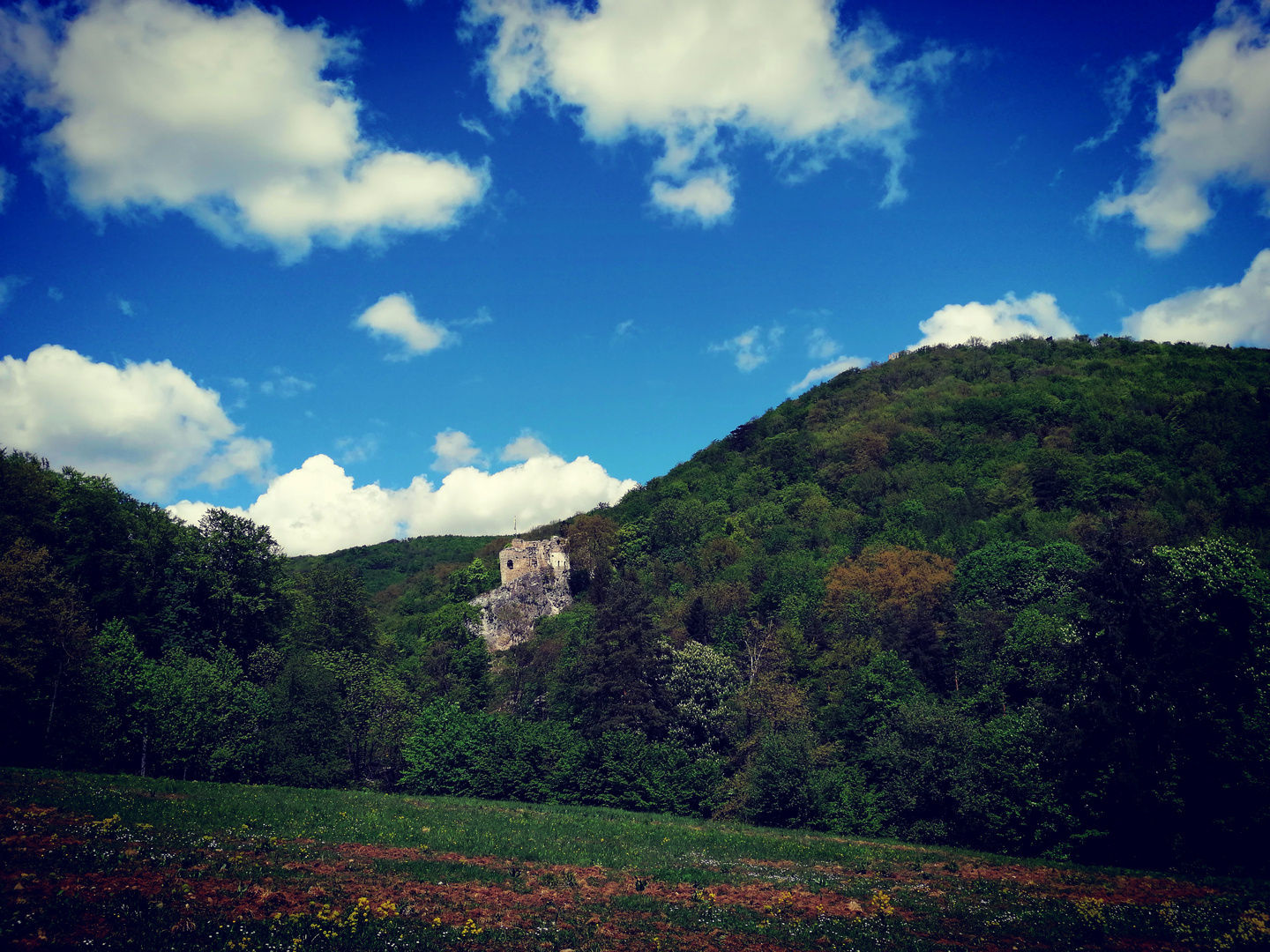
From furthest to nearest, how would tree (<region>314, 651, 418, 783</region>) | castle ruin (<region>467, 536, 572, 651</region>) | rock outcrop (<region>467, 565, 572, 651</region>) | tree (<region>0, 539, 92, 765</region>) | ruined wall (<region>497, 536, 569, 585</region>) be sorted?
1. ruined wall (<region>497, 536, 569, 585</region>)
2. castle ruin (<region>467, 536, 572, 651</region>)
3. rock outcrop (<region>467, 565, 572, 651</region>)
4. tree (<region>314, 651, 418, 783</region>)
5. tree (<region>0, 539, 92, 765</region>)

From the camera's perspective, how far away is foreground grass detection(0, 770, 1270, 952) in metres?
13.2

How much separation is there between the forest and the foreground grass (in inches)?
318

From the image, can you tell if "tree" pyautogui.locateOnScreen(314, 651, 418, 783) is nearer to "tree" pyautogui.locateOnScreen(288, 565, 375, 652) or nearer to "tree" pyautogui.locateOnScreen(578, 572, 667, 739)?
"tree" pyautogui.locateOnScreen(288, 565, 375, 652)

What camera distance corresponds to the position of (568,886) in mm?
20000

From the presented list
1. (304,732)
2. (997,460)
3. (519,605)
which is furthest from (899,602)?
(519,605)

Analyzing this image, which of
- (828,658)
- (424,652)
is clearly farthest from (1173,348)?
(424,652)

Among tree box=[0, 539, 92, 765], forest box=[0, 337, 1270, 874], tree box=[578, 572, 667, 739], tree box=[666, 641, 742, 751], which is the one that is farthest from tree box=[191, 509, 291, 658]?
tree box=[666, 641, 742, 751]

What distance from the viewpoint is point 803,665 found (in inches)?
2525

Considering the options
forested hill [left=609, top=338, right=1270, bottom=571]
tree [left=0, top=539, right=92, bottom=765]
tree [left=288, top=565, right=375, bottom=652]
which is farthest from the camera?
forested hill [left=609, top=338, right=1270, bottom=571]

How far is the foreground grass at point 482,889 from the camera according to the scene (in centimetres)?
1320

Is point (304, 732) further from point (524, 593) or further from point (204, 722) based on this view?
point (524, 593)

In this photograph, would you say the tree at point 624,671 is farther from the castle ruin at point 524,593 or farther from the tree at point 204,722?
the castle ruin at point 524,593

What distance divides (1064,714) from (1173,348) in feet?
509

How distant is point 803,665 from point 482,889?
164ft
